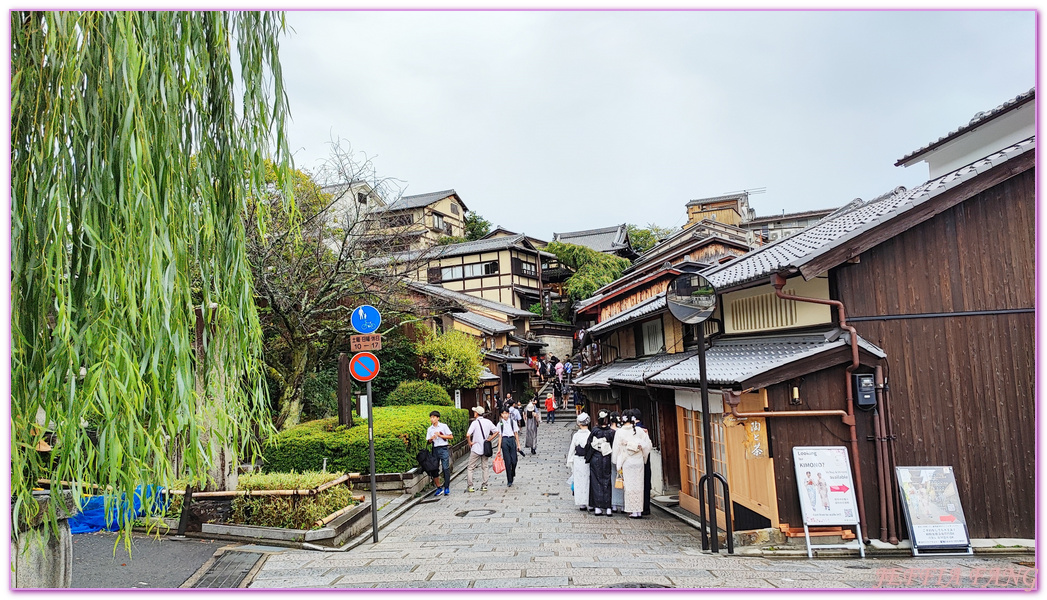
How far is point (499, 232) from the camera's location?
5616cm

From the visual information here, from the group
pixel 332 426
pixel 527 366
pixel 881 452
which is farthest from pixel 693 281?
pixel 527 366

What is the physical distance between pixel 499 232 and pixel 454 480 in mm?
40249

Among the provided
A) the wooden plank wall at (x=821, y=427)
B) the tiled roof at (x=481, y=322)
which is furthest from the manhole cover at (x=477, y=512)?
the tiled roof at (x=481, y=322)

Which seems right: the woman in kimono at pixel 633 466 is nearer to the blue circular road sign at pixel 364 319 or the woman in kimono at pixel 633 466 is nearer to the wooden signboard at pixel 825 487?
the wooden signboard at pixel 825 487

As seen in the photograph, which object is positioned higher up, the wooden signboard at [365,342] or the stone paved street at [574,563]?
the wooden signboard at [365,342]

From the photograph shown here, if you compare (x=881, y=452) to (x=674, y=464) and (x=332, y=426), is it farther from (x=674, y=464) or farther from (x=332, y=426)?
(x=332, y=426)

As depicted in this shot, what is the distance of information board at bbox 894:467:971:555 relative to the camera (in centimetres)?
862

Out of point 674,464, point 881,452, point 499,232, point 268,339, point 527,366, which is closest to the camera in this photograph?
point 881,452

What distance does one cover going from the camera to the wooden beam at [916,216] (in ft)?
30.1

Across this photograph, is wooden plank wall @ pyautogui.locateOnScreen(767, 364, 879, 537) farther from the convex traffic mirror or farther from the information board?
the convex traffic mirror

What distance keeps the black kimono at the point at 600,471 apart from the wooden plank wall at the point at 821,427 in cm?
378

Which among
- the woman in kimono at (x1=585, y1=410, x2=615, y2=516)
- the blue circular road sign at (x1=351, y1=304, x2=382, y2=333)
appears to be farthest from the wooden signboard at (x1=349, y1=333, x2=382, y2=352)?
the woman in kimono at (x1=585, y1=410, x2=615, y2=516)

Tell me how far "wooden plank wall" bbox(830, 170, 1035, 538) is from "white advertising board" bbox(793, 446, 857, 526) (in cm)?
95

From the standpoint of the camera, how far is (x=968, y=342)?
30.4 ft
